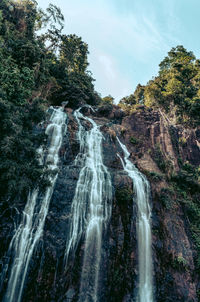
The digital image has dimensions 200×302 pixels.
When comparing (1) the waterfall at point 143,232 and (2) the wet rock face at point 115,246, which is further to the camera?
(1) the waterfall at point 143,232

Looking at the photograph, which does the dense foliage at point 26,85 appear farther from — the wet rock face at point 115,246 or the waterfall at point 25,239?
the wet rock face at point 115,246

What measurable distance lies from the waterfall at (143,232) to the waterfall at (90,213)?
6.85 feet

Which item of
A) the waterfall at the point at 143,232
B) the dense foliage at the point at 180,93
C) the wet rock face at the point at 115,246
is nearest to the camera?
the wet rock face at the point at 115,246

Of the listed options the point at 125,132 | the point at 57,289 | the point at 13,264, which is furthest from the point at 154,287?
the point at 125,132

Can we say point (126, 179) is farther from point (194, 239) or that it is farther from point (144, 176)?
point (194, 239)

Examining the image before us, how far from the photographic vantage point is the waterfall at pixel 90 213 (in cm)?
805

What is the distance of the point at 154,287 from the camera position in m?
9.20

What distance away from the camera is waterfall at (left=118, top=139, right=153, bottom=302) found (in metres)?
8.97

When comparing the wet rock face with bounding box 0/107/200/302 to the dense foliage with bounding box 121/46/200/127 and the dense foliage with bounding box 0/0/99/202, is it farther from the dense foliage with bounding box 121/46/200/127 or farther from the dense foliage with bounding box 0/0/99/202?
the dense foliage with bounding box 121/46/200/127

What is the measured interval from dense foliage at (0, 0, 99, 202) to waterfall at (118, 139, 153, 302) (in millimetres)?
6470

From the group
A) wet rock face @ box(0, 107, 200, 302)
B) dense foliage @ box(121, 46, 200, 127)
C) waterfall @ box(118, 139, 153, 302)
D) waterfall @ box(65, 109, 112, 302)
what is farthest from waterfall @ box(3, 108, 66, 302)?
dense foliage @ box(121, 46, 200, 127)

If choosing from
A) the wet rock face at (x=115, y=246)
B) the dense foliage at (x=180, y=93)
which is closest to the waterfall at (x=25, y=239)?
the wet rock face at (x=115, y=246)

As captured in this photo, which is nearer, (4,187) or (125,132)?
(4,187)

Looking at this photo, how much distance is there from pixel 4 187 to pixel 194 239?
40.9 feet
